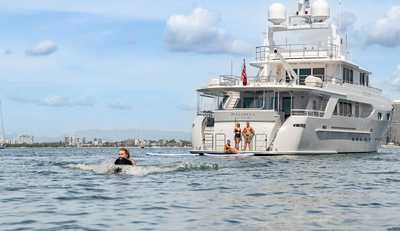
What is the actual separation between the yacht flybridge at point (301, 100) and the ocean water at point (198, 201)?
15.1 meters

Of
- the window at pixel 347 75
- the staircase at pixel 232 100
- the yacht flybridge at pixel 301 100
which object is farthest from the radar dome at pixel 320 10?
the staircase at pixel 232 100

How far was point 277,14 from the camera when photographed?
50.6m

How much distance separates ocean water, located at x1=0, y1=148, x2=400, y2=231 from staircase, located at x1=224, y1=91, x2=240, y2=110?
1818cm

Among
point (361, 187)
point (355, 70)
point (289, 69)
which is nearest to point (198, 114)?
point (289, 69)

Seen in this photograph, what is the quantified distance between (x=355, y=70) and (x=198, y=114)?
1310 cm

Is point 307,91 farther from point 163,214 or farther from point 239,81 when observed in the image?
point 163,214

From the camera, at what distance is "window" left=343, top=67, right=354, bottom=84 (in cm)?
4887

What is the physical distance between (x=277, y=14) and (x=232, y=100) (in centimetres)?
966

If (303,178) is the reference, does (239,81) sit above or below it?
above

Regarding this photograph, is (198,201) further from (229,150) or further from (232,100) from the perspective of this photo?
(232,100)

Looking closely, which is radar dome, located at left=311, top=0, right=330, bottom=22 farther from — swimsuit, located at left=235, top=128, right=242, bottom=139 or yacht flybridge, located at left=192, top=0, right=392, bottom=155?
swimsuit, located at left=235, top=128, right=242, bottom=139

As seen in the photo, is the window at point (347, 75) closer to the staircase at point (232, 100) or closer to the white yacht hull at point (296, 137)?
the white yacht hull at point (296, 137)

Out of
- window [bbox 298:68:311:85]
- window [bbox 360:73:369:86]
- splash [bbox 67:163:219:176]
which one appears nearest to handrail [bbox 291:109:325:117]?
window [bbox 298:68:311:85]

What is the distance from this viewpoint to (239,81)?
41.9 meters
